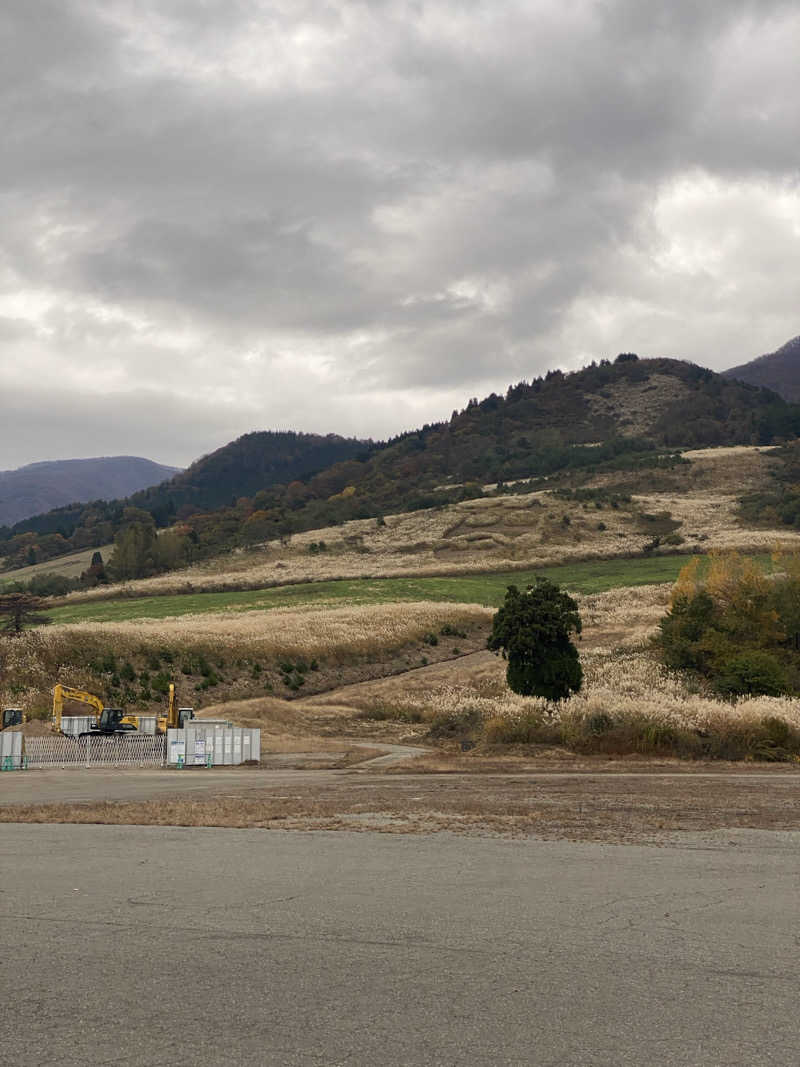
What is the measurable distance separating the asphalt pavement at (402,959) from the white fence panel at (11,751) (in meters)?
22.8

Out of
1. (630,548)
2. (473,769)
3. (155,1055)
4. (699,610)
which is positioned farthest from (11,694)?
(630,548)

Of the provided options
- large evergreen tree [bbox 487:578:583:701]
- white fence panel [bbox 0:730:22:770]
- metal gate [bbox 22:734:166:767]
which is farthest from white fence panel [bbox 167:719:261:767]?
large evergreen tree [bbox 487:578:583:701]

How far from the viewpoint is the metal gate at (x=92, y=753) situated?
36031 mm

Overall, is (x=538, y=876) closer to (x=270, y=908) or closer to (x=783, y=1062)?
(x=270, y=908)

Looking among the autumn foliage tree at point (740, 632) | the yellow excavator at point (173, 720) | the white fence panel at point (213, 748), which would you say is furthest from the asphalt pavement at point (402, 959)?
the autumn foliage tree at point (740, 632)

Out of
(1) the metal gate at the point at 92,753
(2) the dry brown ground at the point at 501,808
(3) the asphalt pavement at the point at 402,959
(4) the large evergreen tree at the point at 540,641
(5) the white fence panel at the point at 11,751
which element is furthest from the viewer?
(4) the large evergreen tree at the point at 540,641

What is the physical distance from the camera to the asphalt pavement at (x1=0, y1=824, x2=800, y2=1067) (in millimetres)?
6184

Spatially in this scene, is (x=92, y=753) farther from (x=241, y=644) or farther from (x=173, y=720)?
(x=241, y=644)

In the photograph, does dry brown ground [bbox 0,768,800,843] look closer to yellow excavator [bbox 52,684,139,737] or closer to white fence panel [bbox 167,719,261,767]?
white fence panel [bbox 167,719,261,767]

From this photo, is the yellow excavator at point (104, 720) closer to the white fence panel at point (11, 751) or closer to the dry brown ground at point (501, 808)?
the white fence panel at point (11, 751)

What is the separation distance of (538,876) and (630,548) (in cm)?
12525

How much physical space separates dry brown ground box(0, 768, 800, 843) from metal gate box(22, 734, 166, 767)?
44.3ft

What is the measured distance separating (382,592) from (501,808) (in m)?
85.4

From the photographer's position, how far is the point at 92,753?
36.4 meters
